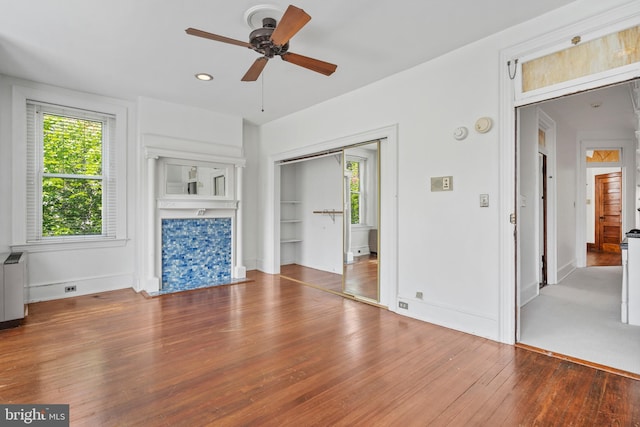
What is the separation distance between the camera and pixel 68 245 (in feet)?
13.8

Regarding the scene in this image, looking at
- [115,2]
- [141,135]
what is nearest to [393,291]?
[115,2]

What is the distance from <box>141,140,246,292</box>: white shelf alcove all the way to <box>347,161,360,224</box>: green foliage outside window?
1.98 metres

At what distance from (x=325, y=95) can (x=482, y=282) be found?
10.1 feet

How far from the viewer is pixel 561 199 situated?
529 centimetres

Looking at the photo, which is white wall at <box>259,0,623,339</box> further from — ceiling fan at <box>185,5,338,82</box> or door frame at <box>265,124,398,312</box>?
ceiling fan at <box>185,5,338,82</box>

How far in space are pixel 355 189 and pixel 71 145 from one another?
13.1ft

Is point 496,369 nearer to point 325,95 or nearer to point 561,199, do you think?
point 325,95

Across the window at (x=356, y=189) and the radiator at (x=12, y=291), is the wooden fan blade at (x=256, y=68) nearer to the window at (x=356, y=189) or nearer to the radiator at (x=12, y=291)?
the window at (x=356, y=189)

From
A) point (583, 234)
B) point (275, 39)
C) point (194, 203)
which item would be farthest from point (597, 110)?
point (194, 203)

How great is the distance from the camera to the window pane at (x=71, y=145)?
13.5 ft

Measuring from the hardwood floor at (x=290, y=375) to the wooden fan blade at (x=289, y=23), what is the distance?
2.44 metres

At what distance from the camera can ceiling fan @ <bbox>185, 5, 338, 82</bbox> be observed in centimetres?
206

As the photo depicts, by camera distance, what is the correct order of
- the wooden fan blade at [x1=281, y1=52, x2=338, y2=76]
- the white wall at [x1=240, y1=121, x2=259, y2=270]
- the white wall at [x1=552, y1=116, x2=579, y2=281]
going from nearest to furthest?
the wooden fan blade at [x1=281, y1=52, x2=338, y2=76] → the white wall at [x1=552, y1=116, x2=579, y2=281] → the white wall at [x1=240, y1=121, x2=259, y2=270]

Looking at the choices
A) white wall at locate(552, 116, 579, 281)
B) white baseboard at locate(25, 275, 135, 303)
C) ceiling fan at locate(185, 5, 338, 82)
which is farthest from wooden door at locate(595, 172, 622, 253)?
white baseboard at locate(25, 275, 135, 303)
